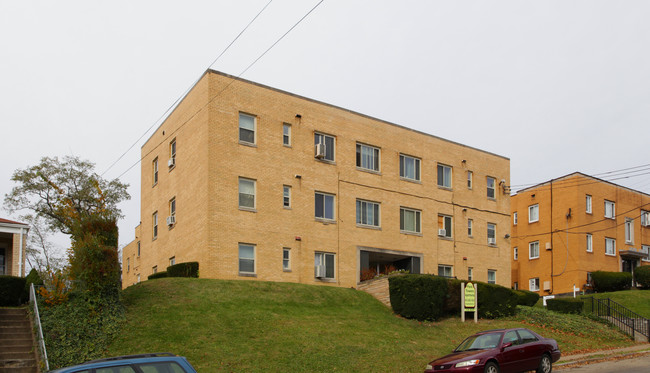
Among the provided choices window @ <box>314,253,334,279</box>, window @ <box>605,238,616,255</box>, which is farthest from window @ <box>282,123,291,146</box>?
window @ <box>605,238,616,255</box>

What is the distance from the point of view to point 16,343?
1825 cm

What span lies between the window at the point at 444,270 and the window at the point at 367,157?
6.89 m

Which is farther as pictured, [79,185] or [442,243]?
[79,185]

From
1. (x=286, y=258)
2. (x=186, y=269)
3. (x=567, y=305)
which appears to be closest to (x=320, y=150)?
(x=286, y=258)

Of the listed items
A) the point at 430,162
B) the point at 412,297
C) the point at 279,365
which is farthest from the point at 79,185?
the point at 279,365

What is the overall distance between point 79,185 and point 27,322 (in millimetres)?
23975

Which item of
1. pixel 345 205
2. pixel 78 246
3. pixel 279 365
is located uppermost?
pixel 345 205

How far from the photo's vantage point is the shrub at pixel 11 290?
22.4 meters

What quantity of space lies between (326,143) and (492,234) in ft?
44.3

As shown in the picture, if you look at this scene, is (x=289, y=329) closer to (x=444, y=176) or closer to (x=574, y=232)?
(x=444, y=176)

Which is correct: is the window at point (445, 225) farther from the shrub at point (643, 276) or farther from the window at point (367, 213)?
→ the shrub at point (643, 276)

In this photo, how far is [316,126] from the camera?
32.3 meters

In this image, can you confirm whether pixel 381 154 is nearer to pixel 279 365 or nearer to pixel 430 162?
pixel 430 162

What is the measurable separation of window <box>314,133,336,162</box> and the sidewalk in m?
15.0
